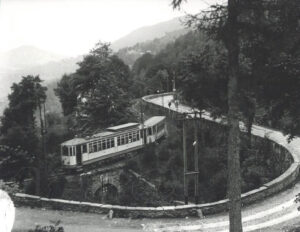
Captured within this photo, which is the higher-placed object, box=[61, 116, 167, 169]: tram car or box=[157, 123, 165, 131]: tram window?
box=[157, 123, 165, 131]: tram window

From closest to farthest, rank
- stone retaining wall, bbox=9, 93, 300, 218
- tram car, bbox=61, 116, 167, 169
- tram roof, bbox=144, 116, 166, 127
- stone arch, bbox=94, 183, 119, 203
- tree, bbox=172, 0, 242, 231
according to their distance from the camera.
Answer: tree, bbox=172, 0, 242, 231 < stone retaining wall, bbox=9, 93, 300, 218 < tram car, bbox=61, 116, 167, 169 < stone arch, bbox=94, 183, 119, 203 < tram roof, bbox=144, 116, 166, 127

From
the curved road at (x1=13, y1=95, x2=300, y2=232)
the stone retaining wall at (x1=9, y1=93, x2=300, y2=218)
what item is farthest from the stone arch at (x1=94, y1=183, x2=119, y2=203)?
the curved road at (x1=13, y1=95, x2=300, y2=232)

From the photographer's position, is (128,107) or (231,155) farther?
(128,107)

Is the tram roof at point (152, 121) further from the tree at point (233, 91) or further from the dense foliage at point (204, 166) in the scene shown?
the tree at point (233, 91)

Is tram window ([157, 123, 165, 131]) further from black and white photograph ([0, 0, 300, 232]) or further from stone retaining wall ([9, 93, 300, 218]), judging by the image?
stone retaining wall ([9, 93, 300, 218])

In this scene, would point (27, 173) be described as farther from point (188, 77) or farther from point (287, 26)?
point (287, 26)

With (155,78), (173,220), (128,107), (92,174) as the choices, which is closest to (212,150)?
(92,174)

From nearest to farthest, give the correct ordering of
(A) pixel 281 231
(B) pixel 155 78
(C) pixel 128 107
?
1. (A) pixel 281 231
2. (C) pixel 128 107
3. (B) pixel 155 78
